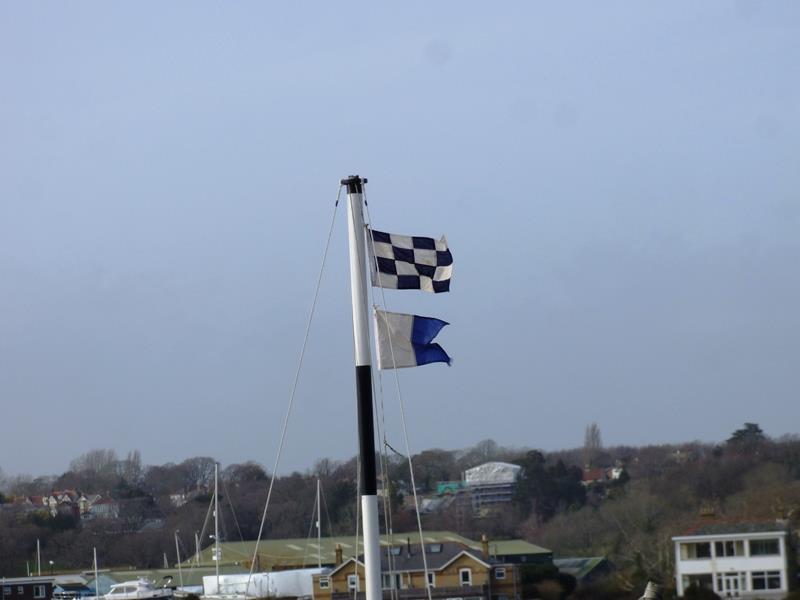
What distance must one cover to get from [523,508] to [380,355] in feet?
325

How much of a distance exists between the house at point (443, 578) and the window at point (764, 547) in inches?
651

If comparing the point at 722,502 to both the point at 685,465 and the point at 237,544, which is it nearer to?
the point at 685,465

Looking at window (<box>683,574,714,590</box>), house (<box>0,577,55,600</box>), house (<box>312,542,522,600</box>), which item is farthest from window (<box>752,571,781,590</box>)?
house (<box>0,577,55,600</box>)

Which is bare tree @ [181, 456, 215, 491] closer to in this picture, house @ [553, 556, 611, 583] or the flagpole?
house @ [553, 556, 611, 583]

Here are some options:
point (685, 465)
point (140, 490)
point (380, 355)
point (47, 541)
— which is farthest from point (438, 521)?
point (380, 355)

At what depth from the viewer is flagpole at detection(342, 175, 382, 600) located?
1467 centimetres

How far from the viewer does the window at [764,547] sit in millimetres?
56500

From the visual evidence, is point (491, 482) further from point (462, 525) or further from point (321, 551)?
point (321, 551)

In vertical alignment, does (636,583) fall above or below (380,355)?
below

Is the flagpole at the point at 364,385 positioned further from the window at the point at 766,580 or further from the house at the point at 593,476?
the house at the point at 593,476

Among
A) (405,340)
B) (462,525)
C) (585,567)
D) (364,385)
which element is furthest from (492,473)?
(364,385)

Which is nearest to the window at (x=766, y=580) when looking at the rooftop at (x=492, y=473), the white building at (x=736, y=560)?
the white building at (x=736, y=560)

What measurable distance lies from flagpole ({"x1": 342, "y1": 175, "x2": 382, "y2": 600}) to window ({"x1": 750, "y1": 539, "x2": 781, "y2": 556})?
44195 millimetres

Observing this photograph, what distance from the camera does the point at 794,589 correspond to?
54.1 metres
